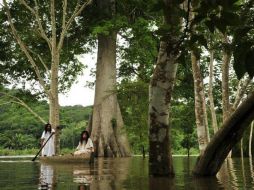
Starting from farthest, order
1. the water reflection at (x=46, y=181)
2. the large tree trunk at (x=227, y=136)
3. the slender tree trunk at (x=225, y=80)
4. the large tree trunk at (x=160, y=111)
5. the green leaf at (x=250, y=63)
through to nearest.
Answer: the slender tree trunk at (x=225, y=80)
the large tree trunk at (x=160, y=111)
the water reflection at (x=46, y=181)
the large tree trunk at (x=227, y=136)
the green leaf at (x=250, y=63)

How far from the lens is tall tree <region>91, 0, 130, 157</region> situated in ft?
93.1

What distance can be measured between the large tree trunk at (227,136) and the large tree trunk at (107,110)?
771 inches

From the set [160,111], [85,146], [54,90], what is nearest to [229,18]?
[160,111]

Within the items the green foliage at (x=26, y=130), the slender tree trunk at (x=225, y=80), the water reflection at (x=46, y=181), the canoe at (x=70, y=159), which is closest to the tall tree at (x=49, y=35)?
the canoe at (x=70, y=159)

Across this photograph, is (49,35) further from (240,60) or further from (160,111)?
(240,60)

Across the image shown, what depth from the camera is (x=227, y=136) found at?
7855mm

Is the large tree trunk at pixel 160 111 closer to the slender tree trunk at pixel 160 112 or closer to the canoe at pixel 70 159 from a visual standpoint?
the slender tree trunk at pixel 160 112


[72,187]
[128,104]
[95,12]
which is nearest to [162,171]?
[72,187]

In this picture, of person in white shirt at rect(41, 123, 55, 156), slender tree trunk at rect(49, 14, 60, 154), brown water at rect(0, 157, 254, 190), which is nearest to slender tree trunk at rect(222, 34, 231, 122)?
brown water at rect(0, 157, 254, 190)

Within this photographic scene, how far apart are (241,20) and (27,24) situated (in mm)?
26533

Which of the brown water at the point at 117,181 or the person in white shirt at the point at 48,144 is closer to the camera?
the brown water at the point at 117,181

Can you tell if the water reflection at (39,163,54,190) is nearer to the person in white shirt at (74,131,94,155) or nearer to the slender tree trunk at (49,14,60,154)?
the person in white shirt at (74,131,94,155)

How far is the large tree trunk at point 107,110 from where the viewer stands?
29.0m

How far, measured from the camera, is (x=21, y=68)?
3234 centimetres
